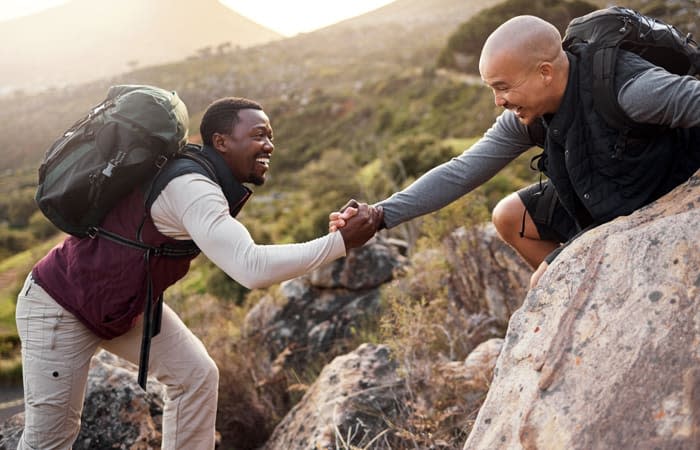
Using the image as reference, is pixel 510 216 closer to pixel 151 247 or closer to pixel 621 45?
pixel 621 45

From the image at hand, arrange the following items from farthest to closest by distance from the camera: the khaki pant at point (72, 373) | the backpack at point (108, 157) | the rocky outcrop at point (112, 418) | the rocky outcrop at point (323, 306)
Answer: the rocky outcrop at point (323, 306) → the rocky outcrop at point (112, 418) → the khaki pant at point (72, 373) → the backpack at point (108, 157)

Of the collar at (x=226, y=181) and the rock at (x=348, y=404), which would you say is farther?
the rock at (x=348, y=404)

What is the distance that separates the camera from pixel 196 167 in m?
2.41

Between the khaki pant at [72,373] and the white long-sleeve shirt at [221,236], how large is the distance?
646 mm

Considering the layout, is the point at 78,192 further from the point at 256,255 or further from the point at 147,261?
the point at 256,255

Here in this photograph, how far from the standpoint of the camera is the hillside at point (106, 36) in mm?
114250

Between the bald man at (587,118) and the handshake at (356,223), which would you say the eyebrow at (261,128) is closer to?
the handshake at (356,223)

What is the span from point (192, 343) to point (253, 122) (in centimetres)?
107

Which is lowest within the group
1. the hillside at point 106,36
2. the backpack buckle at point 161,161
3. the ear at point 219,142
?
the hillside at point 106,36

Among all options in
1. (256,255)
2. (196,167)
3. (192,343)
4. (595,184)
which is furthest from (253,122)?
(595,184)

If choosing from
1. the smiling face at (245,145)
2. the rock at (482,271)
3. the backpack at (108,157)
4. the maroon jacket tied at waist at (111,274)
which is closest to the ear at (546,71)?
the smiling face at (245,145)

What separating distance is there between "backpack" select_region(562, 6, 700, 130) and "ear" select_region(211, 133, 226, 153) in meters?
1.45

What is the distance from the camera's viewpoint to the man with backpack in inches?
90.1

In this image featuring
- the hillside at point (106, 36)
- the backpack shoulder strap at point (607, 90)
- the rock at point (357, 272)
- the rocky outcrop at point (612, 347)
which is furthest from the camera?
the hillside at point (106, 36)
